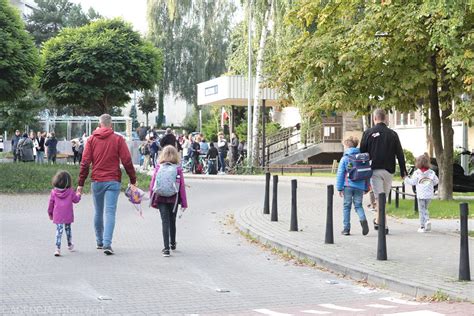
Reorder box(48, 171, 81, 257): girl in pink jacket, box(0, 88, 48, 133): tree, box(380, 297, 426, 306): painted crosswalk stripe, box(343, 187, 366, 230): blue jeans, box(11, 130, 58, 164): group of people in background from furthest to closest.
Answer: box(0, 88, 48, 133): tree < box(11, 130, 58, 164): group of people in background < box(343, 187, 366, 230): blue jeans < box(48, 171, 81, 257): girl in pink jacket < box(380, 297, 426, 306): painted crosswalk stripe

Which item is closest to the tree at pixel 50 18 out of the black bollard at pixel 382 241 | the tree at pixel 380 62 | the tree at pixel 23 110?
the tree at pixel 23 110

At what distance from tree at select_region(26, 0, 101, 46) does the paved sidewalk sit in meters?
62.2

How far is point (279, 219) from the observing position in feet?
49.0

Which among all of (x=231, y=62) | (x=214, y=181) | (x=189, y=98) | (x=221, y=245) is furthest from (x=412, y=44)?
(x=189, y=98)

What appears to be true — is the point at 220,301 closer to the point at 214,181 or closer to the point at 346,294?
the point at 346,294

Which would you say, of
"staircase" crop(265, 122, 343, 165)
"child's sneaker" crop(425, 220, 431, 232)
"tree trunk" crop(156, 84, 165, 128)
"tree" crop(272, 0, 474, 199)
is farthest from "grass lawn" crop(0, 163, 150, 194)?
"tree trunk" crop(156, 84, 165, 128)

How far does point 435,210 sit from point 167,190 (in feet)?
24.5

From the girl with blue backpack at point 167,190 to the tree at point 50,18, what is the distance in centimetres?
6580

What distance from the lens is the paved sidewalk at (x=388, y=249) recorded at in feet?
27.3

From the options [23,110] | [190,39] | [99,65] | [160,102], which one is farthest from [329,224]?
[160,102]

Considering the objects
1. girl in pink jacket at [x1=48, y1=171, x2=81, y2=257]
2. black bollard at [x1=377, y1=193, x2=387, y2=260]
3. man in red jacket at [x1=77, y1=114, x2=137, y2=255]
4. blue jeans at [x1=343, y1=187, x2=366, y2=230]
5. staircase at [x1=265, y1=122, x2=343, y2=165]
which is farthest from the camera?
staircase at [x1=265, y1=122, x2=343, y2=165]

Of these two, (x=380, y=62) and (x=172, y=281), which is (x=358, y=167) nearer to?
(x=172, y=281)

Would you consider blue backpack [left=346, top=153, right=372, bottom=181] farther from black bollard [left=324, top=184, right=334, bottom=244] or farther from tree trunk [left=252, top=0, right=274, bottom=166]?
tree trunk [left=252, top=0, right=274, bottom=166]

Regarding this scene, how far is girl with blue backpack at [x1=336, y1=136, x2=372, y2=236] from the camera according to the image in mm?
12062
